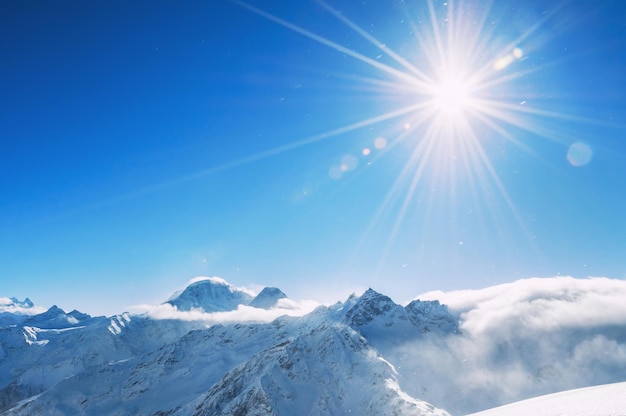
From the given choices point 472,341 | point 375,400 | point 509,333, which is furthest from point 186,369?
point 509,333

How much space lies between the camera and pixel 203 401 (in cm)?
10256

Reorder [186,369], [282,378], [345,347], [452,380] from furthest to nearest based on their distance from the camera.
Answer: [186,369] → [452,380] → [345,347] → [282,378]

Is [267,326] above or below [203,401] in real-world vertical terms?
above

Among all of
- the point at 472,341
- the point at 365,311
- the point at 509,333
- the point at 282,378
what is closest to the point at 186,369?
the point at 282,378

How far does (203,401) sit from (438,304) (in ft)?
470

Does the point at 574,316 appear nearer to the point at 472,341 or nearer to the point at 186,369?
the point at 472,341

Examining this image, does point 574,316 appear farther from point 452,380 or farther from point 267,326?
point 267,326

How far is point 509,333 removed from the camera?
593 ft

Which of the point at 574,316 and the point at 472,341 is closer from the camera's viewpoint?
the point at 472,341

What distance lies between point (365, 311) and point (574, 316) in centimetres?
13154

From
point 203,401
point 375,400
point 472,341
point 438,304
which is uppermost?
point 438,304

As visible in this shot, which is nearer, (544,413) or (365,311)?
(544,413)

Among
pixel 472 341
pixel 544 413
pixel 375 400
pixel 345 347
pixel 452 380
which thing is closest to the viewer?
pixel 544 413

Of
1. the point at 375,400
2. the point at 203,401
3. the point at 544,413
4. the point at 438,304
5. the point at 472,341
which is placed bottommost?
the point at 203,401
